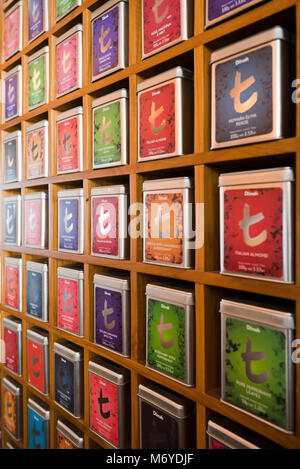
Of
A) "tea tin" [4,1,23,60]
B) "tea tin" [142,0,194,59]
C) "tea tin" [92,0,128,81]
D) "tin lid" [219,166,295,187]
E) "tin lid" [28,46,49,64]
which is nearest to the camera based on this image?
"tin lid" [219,166,295,187]

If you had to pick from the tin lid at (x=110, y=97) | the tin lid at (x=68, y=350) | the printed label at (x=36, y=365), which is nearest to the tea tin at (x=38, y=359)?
the printed label at (x=36, y=365)

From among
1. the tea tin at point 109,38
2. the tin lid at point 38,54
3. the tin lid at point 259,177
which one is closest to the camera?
the tin lid at point 259,177

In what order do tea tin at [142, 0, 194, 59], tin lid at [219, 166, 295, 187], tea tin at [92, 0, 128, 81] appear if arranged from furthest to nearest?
tea tin at [92, 0, 128, 81]
tea tin at [142, 0, 194, 59]
tin lid at [219, 166, 295, 187]

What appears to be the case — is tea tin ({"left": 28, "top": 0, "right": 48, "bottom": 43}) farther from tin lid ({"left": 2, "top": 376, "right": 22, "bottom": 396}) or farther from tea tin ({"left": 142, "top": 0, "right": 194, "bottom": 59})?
tin lid ({"left": 2, "top": 376, "right": 22, "bottom": 396})

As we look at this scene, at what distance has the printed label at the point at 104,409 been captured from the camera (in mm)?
1423

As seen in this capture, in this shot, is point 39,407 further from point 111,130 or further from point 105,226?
point 111,130

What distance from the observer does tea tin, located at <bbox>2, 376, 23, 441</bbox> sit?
2031 millimetres

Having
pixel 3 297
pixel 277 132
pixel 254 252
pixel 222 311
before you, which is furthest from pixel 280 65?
pixel 3 297

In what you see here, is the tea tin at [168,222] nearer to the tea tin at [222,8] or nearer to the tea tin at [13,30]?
the tea tin at [222,8]

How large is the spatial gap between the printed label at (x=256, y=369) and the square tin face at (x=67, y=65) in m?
1.19

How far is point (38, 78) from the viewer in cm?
184

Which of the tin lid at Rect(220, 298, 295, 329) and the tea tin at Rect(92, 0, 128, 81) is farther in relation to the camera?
the tea tin at Rect(92, 0, 128, 81)

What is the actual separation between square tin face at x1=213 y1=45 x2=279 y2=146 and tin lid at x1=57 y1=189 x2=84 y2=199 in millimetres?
729

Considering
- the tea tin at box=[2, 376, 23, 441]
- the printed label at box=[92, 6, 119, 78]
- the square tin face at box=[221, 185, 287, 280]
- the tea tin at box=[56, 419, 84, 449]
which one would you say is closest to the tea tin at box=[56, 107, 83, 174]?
the printed label at box=[92, 6, 119, 78]
